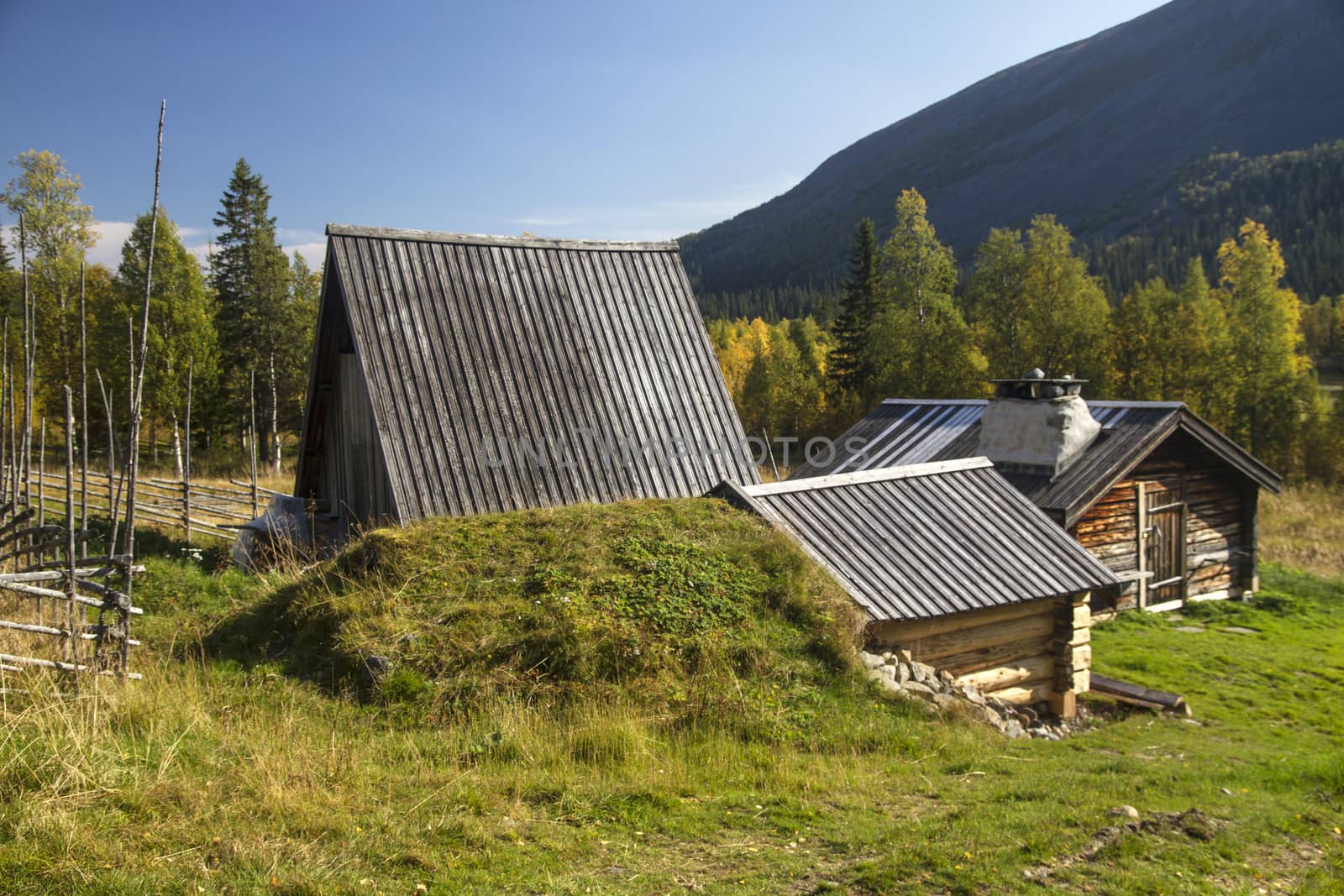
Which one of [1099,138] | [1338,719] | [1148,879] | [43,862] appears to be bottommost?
[1338,719]

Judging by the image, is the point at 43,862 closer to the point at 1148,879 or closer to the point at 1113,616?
the point at 1148,879

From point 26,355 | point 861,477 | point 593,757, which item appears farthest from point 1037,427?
point 26,355

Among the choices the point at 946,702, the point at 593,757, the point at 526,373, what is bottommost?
the point at 946,702

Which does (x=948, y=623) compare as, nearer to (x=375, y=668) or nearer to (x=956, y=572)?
(x=956, y=572)

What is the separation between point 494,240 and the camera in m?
14.5

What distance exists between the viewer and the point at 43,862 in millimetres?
4258

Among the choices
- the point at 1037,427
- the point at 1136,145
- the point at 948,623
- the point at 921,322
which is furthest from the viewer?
the point at 1136,145

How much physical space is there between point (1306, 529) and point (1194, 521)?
32.9 ft

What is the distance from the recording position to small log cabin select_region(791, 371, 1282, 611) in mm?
17062

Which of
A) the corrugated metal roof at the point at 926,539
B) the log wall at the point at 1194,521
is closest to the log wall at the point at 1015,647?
the corrugated metal roof at the point at 926,539

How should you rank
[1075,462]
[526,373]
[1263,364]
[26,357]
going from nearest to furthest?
[26,357]
[526,373]
[1075,462]
[1263,364]

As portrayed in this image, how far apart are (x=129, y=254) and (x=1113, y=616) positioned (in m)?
41.0

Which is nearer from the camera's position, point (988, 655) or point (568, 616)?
point (568, 616)

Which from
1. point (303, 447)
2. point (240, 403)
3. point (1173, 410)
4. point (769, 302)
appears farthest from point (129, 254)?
point (769, 302)
